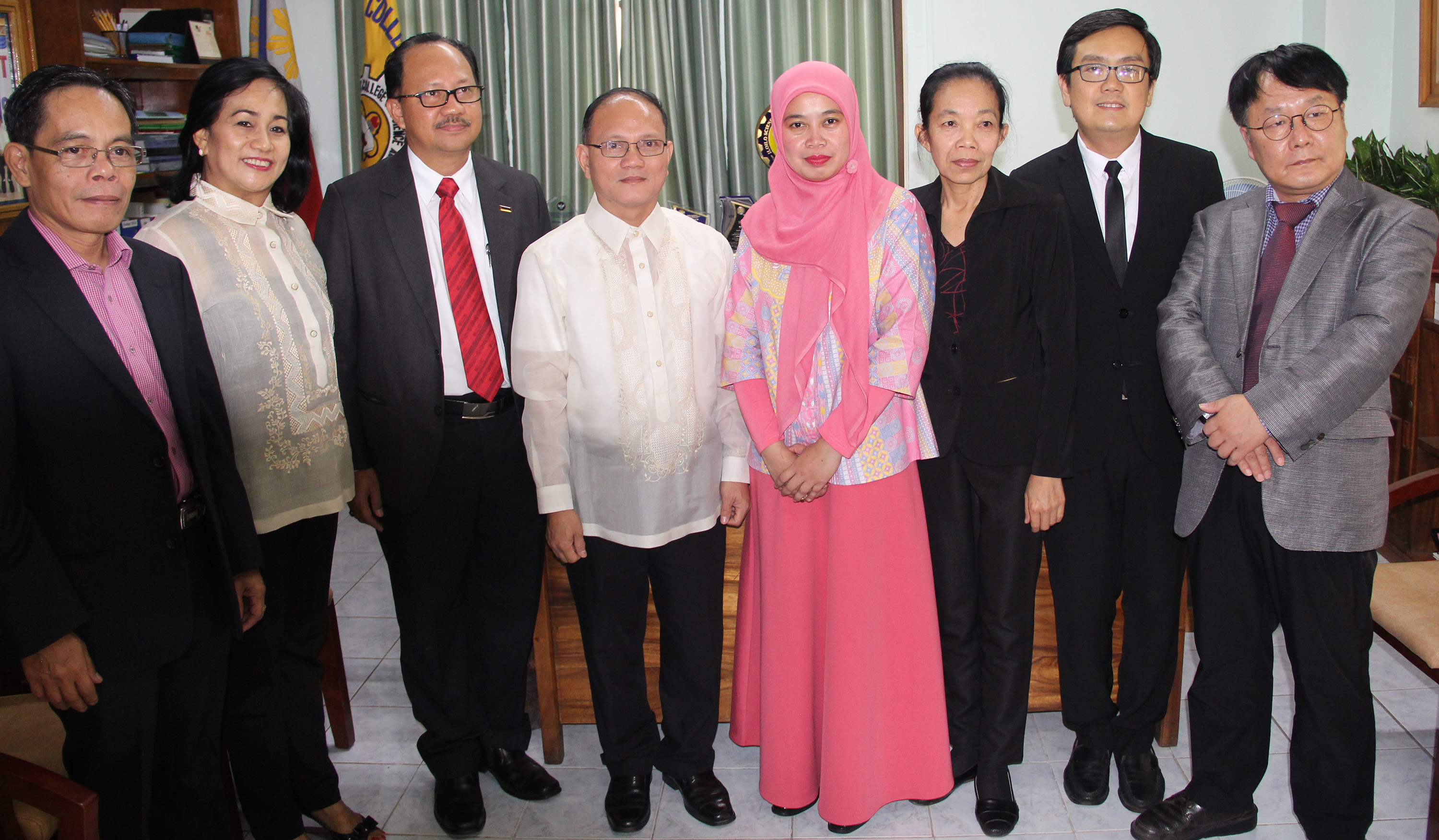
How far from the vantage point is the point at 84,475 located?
1.52m

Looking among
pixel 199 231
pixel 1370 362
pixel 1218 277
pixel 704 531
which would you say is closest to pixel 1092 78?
pixel 1218 277

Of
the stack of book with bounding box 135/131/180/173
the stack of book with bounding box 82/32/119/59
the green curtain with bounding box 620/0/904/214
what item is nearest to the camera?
the stack of book with bounding box 82/32/119/59

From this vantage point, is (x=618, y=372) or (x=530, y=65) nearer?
(x=618, y=372)

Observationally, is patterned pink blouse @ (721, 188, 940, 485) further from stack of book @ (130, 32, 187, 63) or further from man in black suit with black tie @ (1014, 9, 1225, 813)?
stack of book @ (130, 32, 187, 63)

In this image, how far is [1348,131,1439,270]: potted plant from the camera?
3254 mm

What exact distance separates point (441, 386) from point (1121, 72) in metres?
1.54

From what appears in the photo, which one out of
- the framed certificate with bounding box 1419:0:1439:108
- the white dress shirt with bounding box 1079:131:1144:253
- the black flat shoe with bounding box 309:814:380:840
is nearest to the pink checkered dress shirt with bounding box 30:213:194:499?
the black flat shoe with bounding box 309:814:380:840

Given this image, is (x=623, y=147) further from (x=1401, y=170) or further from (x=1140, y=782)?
(x=1401, y=170)

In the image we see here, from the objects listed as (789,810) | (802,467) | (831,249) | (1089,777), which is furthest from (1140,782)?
(831,249)

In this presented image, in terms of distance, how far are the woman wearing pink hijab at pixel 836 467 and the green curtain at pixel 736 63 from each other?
328cm

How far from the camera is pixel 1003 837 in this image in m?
2.20

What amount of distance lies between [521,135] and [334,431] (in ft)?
12.0

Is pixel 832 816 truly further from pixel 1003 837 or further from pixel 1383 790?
pixel 1383 790

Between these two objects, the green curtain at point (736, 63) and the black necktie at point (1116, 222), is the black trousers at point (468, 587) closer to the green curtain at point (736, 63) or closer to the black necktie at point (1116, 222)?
the black necktie at point (1116, 222)
